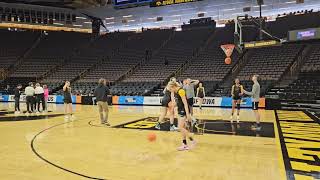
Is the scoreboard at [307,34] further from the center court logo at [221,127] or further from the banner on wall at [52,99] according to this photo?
the banner on wall at [52,99]

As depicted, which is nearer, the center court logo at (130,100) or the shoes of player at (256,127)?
the shoes of player at (256,127)

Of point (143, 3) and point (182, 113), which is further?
point (143, 3)

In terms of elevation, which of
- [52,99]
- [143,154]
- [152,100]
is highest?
[152,100]

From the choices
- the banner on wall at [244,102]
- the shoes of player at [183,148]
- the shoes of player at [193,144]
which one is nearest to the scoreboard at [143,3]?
the banner on wall at [244,102]

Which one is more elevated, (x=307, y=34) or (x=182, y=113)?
(x=307, y=34)

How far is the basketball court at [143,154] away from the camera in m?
6.09

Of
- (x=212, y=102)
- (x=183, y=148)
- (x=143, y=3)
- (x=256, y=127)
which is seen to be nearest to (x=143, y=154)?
(x=183, y=148)

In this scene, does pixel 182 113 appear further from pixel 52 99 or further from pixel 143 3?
pixel 52 99

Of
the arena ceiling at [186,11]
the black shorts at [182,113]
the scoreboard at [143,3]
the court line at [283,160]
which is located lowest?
the court line at [283,160]

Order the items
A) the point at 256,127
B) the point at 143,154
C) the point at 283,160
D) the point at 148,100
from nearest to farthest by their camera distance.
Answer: the point at 283,160, the point at 143,154, the point at 256,127, the point at 148,100

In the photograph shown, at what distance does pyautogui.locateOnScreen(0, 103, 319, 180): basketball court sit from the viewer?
6086 millimetres

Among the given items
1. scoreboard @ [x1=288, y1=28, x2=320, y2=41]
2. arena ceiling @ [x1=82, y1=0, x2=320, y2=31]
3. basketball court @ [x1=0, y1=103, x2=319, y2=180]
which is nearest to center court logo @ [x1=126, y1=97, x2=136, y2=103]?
arena ceiling @ [x1=82, y1=0, x2=320, y2=31]

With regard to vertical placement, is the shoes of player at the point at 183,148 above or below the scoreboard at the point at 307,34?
below

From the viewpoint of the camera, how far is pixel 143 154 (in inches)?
303
